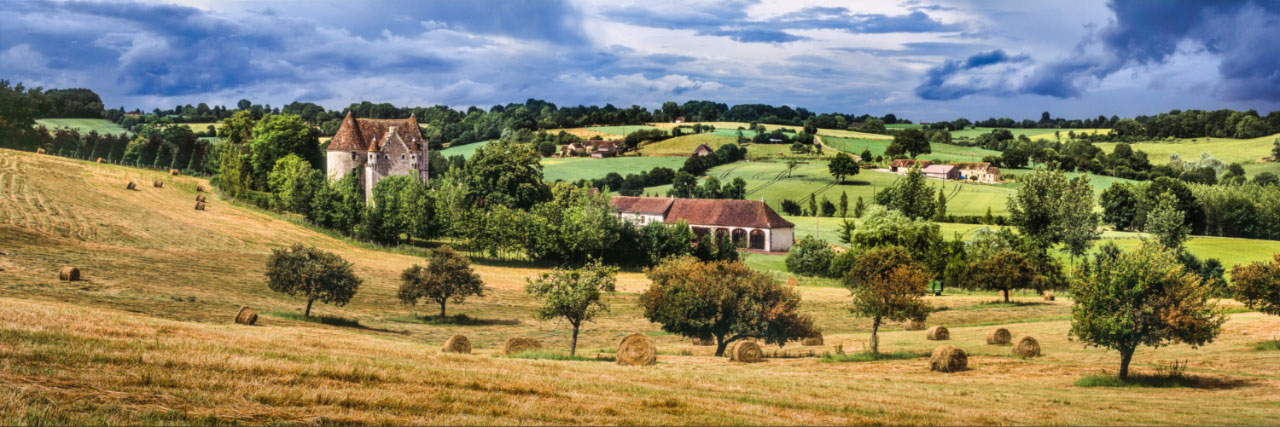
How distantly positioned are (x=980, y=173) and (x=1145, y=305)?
440 feet

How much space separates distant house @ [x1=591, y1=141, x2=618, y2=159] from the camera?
170250mm

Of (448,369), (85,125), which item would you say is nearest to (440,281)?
(448,369)

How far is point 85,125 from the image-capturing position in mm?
159375

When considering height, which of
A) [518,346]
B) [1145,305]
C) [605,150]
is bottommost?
[518,346]

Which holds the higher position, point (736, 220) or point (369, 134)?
point (369, 134)

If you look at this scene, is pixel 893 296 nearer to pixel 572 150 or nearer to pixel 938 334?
pixel 938 334

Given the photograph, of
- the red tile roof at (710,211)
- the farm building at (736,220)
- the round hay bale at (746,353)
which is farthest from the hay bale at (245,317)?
the red tile roof at (710,211)

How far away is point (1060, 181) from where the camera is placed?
270 ft

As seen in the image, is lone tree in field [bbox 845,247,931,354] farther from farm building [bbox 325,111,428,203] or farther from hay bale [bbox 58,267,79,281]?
farm building [bbox 325,111,428,203]

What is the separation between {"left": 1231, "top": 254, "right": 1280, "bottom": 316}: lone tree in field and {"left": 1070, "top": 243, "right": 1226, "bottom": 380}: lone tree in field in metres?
14.6

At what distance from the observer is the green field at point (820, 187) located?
121188mm

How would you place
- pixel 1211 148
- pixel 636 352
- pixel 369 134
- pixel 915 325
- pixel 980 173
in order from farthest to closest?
pixel 1211 148 → pixel 980 173 → pixel 369 134 → pixel 915 325 → pixel 636 352

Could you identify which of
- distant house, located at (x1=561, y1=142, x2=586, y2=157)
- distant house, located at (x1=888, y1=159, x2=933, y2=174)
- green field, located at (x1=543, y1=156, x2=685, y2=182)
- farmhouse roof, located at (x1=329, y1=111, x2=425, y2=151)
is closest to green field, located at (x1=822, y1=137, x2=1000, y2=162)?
distant house, located at (x1=888, y1=159, x2=933, y2=174)

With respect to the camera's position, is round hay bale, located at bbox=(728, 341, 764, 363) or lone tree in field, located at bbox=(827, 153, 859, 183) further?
lone tree in field, located at bbox=(827, 153, 859, 183)
